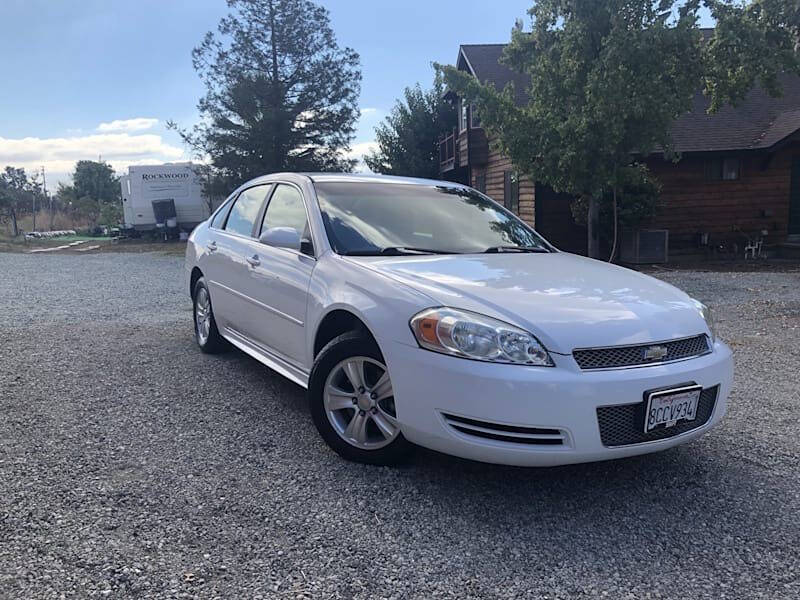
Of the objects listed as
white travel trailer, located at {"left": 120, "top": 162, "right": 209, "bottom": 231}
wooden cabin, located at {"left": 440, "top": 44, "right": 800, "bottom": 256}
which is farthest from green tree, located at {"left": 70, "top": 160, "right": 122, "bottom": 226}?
wooden cabin, located at {"left": 440, "top": 44, "right": 800, "bottom": 256}

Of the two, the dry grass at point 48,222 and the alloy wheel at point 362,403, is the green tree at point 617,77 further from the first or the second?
the dry grass at point 48,222

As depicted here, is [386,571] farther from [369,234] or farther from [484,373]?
[369,234]

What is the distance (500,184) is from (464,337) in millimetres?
17865

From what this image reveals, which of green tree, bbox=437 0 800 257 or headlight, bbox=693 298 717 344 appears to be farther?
green tree, bbox=437 0 800 257

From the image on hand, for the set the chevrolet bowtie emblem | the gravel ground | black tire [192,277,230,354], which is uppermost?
the chevrolet bowtie emblem

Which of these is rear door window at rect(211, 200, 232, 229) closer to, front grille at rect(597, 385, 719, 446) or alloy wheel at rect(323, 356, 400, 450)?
alloy wheel at rect(323, 356, 400, 450)

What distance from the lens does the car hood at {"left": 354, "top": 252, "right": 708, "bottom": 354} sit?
2.97 metres

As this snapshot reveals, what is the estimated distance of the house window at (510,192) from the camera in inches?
739

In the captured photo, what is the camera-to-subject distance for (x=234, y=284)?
16.9ft

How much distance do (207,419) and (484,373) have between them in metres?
2.23

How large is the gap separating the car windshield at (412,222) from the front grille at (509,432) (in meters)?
1.38

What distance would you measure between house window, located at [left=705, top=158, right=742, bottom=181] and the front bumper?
1587cm

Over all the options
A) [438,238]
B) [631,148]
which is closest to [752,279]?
[631,148]

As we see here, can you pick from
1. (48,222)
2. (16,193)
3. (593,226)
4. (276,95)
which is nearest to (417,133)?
(276,95)
